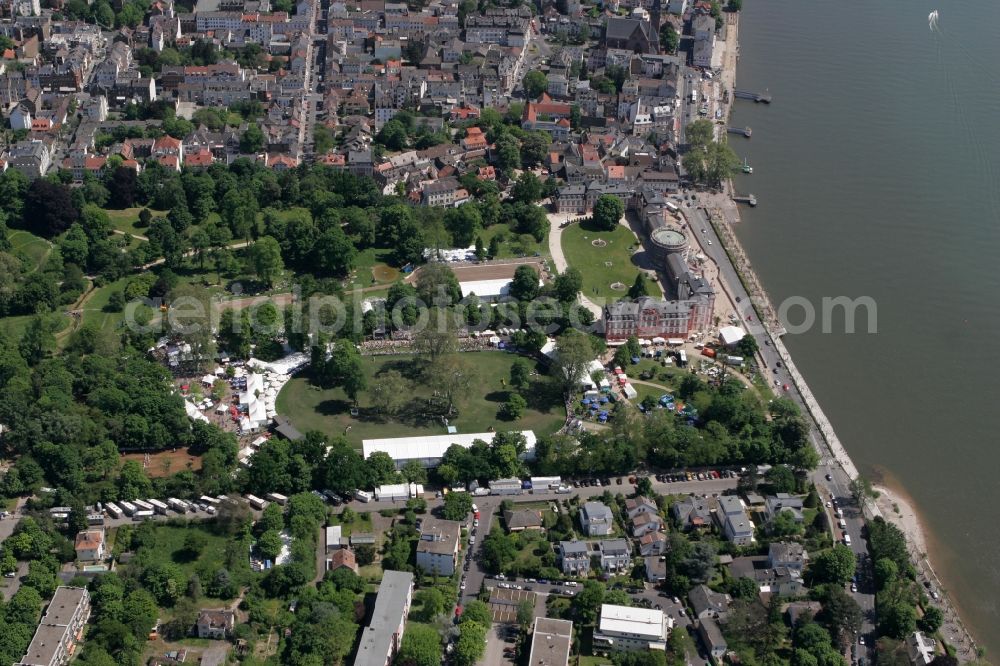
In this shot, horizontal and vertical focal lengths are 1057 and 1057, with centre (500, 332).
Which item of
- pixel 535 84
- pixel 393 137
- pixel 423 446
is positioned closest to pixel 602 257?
pixel 393 137

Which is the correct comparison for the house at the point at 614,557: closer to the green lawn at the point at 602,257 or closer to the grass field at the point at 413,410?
the grass field at the point at 413,410

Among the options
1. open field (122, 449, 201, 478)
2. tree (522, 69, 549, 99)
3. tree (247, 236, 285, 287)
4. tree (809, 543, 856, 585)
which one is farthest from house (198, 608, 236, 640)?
tree (522, 69, 549, 99)

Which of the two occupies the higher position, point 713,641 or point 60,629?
point 60,629

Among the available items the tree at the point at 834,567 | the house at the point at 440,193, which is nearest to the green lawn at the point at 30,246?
the house at the point at 440,193

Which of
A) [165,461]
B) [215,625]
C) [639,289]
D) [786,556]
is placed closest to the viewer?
[215,625]

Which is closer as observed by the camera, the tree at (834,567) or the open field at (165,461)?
the tree at (834,567)

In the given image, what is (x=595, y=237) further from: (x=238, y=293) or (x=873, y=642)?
(x=873, y=642)

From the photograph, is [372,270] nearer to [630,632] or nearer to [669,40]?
[630,632]
